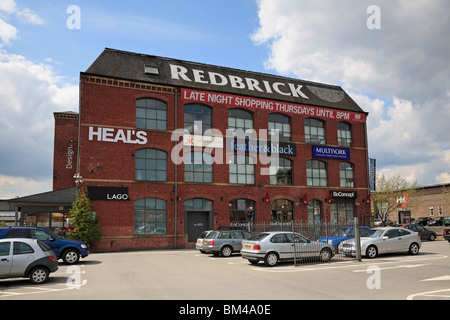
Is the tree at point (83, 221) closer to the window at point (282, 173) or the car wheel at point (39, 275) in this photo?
the car wheel at point (39, 275)

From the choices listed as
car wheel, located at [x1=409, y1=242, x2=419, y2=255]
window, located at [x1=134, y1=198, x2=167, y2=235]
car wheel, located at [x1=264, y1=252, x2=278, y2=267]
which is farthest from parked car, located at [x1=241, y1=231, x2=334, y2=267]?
window, located at [x1=134, y1=198, x2=167, y2=235]

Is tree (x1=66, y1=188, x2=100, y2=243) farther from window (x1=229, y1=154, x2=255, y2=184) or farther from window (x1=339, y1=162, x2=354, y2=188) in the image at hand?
window (x1=339, y1=162, x2=354, y2=188)

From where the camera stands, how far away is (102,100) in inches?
1017

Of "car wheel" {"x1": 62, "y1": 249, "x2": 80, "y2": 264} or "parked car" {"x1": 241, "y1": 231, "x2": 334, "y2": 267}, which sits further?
"car wheel" {"x1": 62, "y1": 249, "x2": 80, "y2": 264}

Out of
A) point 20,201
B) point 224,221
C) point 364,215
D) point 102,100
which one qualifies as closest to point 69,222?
point 20,201

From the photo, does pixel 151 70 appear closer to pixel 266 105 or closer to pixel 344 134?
pixel 266 105

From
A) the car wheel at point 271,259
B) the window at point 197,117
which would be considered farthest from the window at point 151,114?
the car wheel at point 271,259

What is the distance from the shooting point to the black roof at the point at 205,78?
27.2m

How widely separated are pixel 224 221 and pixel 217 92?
10.3 m

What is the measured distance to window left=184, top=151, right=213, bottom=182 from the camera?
27.8 m

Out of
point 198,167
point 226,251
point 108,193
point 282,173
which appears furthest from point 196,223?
point 282,173

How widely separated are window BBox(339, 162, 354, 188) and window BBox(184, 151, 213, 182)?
13263mm

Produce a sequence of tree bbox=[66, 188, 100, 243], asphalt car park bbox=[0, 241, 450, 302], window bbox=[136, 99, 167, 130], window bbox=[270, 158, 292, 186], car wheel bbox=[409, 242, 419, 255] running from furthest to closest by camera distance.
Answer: window bbox=[270, 158, 292, 186] → window bbox=[136, 99, 167, 130] → tree bbox=[66, 188, 100, 243] → car wheel bbox=[409, 242, 419, 255] → asphalt car park bbox=[0, 241, 450, 302]
